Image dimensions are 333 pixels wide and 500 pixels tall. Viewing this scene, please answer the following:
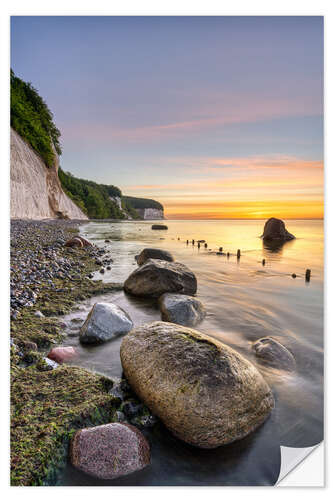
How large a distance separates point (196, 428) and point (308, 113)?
3.74 metres

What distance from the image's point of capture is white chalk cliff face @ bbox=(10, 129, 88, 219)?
469 inches

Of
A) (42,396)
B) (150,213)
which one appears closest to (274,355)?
(42,396)

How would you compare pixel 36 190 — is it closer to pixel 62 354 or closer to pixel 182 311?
pixel 182 311

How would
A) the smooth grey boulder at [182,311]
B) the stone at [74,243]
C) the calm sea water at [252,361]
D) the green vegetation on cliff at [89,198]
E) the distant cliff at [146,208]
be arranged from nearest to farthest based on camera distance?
the calm sea water at [252,361] → the smooth grey boulder at [182,311] → the stone at [74,243] → the green vegetation on cliff at [89,198] → the distant cliff at [146,208]

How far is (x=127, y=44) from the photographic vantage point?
135 inches

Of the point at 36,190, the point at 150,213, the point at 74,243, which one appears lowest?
the point at 74,243

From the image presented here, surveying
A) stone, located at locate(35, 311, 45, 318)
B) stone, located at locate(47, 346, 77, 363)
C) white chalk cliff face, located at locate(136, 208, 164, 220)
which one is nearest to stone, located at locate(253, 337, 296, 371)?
stone, located at locate(47, 346, 77, 363)

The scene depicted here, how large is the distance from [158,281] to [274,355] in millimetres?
3515

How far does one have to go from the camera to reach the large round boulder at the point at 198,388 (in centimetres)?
240

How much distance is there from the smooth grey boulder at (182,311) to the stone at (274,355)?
54.2 inches

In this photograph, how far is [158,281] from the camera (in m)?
6.97

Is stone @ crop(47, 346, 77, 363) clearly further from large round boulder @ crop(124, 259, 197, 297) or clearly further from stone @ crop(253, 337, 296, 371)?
large round boulder @ crop(124, 259, 197, 297)

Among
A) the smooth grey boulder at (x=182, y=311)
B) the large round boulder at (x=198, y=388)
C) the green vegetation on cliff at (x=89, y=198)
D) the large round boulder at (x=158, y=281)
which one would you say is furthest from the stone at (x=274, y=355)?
the green vegetation on cliff at (x=89, y=198)

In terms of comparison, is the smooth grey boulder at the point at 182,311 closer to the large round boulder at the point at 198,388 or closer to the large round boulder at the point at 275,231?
the large round boulder at the point at 198,388
